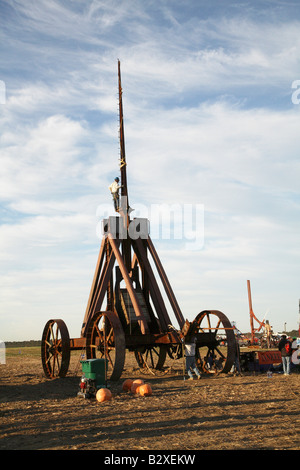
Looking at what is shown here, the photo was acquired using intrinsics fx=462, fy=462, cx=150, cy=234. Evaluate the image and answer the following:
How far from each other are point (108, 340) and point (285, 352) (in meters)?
6.36

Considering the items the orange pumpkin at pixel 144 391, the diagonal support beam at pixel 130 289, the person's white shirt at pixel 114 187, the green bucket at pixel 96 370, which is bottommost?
the orange pumpkin at pixel 144 391

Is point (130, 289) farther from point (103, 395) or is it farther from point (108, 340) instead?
point (103, 395)

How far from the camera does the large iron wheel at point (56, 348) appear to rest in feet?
55.7

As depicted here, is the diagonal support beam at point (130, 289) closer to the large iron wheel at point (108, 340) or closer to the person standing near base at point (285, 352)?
the large iron wheel at point (108, 340)

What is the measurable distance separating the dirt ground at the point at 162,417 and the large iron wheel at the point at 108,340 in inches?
29.8

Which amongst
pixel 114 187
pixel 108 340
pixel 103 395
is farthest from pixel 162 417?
pixel 114 187

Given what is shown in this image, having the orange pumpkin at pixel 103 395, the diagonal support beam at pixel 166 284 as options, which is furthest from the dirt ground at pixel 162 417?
the diagonal support beam at pixel 166 284

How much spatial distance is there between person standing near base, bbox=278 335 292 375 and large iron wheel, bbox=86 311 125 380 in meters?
5.90

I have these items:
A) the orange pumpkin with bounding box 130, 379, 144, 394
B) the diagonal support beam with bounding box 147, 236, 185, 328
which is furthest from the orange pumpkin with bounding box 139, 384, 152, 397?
the diagonal support beam with bounding box 147, 236, 185, 328

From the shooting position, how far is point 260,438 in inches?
281

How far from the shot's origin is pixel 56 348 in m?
17.7

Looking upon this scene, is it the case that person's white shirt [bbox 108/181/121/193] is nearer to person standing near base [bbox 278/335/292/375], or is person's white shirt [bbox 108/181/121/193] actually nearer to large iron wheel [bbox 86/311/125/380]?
large iron wheel [bbox 86/311/125/380]

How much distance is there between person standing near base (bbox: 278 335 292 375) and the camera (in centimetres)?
1630
